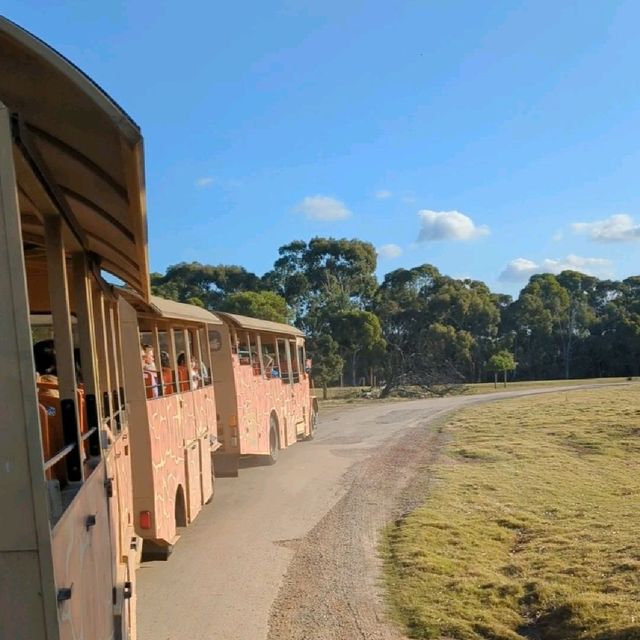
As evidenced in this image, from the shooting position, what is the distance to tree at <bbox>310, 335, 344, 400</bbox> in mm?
42406

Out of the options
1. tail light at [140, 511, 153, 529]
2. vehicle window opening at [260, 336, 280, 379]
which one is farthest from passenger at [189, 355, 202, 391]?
vehicle window opening at [260, 336, 280, 379]

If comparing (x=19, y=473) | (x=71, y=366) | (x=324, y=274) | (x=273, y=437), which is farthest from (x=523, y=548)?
Result: (x=324, y=274)

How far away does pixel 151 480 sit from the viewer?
7.62 meters

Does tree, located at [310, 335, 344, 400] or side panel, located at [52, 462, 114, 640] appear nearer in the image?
side panel, located at [52, 462, 114, 640]

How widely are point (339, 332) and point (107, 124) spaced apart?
45.0 m

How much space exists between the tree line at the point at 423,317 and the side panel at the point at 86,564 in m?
40.2

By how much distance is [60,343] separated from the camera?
3469 millimetres

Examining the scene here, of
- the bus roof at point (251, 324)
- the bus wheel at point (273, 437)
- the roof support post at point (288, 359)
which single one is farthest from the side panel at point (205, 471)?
the roof support post at point (288, 359)

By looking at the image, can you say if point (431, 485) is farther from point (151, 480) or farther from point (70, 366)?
point (70, 366)

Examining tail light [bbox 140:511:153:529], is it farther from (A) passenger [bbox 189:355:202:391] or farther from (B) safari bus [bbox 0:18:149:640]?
(A) passenger [bbox 189:355:202:391]

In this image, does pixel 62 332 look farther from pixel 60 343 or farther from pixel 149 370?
pixel 149 370

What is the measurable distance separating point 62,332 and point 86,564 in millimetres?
1066

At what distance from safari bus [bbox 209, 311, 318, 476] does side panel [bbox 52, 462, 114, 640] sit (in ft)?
30.1

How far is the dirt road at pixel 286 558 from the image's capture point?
21.9 ft
